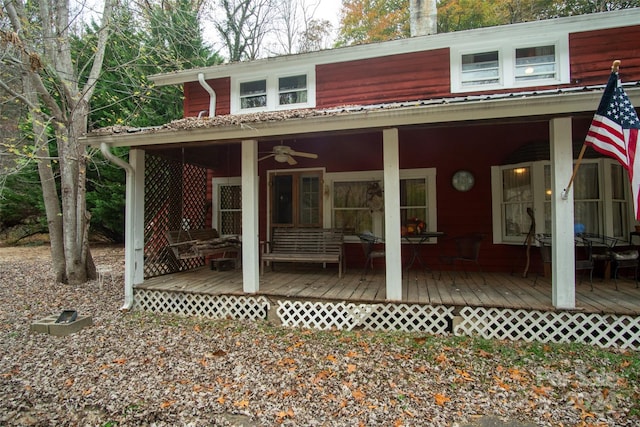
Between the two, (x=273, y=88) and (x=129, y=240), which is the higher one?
(x=273, y=88)

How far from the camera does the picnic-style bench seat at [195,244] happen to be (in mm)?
Result: 5746

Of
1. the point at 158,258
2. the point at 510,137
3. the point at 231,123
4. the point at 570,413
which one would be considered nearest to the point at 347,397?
the point at 570,413

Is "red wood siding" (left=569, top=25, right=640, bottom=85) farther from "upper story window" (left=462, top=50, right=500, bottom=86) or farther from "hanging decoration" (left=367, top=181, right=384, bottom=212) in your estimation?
"hanging decoration" (left=367, top=181, right=384, bottom=212)

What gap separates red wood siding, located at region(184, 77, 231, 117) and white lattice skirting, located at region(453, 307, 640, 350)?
20.4ft

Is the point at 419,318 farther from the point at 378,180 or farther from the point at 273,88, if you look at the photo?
the point at 273,88

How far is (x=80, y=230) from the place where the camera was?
6727mm

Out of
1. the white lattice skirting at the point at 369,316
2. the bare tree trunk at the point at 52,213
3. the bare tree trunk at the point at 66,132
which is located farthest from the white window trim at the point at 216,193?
the white lattice skirting at the point at 369,316

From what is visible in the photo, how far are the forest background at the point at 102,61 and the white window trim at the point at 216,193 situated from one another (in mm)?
2216

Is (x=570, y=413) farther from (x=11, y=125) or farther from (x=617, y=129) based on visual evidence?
(x=11, y=125)

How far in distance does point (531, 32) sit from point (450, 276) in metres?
4.57

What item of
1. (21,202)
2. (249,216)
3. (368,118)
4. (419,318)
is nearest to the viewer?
(368,118)

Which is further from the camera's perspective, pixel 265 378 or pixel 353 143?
pixel 353 143

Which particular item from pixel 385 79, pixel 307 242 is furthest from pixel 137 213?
pixel 385 79

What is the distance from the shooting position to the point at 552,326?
12.3 ft
